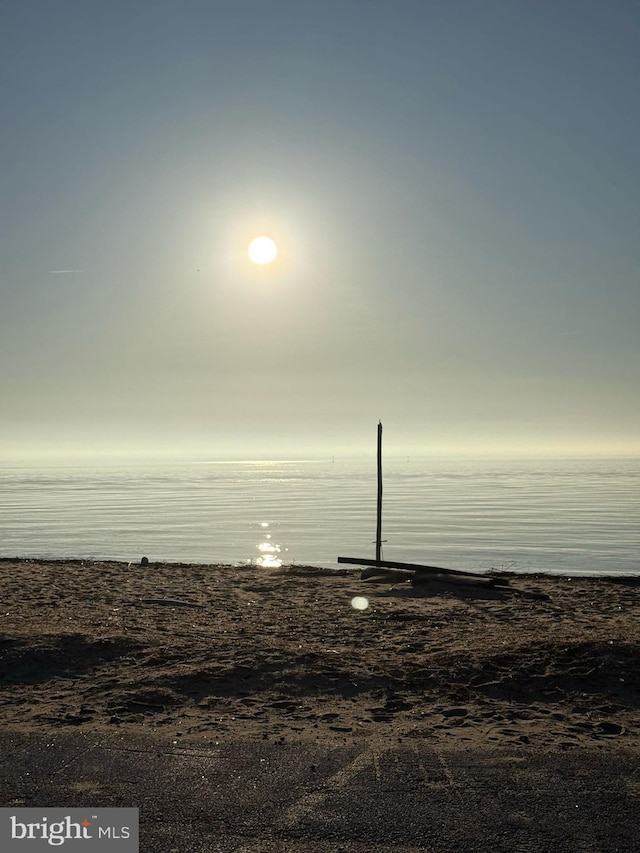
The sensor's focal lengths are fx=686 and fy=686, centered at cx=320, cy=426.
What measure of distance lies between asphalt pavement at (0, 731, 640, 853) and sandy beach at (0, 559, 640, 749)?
1.61ft

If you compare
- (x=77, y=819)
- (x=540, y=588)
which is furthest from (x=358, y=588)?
(x=77, y=819)

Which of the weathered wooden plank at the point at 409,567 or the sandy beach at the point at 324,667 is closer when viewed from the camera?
the sandy beach at the point at 324,667

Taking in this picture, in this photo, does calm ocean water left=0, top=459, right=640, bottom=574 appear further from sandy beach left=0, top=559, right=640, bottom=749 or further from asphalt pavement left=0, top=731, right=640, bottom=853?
asphalt pavement left=0, top=731, right=640, bottom=853

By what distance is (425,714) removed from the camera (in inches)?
309

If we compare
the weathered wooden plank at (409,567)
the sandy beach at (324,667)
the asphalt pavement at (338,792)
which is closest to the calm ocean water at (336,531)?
the weathered wooden plank at (409,567)

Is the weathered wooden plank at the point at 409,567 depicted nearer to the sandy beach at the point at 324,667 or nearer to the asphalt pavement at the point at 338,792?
the sandy beach at the point at 324,667

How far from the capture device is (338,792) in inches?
222

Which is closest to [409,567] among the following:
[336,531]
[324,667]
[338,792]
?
[324,667]

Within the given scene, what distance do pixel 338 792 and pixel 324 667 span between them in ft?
13.5

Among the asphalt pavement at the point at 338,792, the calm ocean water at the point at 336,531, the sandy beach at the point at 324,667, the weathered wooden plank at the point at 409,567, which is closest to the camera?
the asphalt pavement at the point at 338,792

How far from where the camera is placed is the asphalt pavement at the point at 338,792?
4.88 m

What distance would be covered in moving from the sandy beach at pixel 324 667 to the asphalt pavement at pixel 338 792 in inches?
19.4

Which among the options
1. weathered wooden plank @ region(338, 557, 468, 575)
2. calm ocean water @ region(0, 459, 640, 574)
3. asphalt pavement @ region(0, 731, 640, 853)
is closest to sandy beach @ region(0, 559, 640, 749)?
asphalt pavement @ region(0, 731, 640, 853)

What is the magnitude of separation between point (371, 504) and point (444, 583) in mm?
41541
